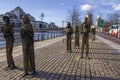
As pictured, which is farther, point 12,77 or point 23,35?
point 23,35

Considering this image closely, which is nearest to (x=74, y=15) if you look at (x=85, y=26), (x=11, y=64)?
(x=85, y=26)

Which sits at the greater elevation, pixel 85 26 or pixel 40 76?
pixel 85 26

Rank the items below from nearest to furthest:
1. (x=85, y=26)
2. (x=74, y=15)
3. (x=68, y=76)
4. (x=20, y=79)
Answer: (x=20, y=79) → (x=68, y=76) → (x=85, y=26) → (x=74, y=15)

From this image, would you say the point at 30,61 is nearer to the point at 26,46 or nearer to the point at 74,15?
the point at 26,46

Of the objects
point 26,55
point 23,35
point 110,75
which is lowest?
point 110,75

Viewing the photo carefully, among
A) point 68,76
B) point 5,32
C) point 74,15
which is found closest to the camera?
point 68,76

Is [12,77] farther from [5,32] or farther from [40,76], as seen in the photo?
[5,32]

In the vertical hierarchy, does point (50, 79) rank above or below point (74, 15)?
below

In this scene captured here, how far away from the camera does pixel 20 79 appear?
9250 millimetres

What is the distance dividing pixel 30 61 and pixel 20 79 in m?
1.16

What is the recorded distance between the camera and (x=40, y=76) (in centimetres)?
984

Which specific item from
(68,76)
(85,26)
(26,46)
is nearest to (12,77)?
(26,46)

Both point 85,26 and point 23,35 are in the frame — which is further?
point 85,26

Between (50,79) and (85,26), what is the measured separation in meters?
7.33
